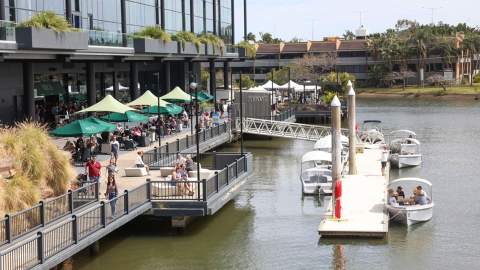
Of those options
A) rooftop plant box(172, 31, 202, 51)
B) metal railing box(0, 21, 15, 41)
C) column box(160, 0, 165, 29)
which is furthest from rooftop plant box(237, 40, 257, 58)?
metal railing box(0, 21, 15, 41)

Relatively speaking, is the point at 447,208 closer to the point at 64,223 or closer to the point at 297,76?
the point at 64,223

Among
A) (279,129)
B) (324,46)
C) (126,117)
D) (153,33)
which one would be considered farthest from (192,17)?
(324,46)

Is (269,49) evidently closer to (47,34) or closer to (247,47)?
(247,47)

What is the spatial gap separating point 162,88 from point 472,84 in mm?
87054

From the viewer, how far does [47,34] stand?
40.8m

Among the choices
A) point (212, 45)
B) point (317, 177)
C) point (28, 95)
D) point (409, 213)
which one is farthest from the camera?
point (212, 45)

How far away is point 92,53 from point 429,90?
98.9 metres

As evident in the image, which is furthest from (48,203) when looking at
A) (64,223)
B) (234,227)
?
(234,227)

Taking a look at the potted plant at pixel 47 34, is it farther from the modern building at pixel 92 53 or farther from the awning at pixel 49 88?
the awning at pixel 49 88

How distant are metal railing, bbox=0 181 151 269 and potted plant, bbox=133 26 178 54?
30.5 meters

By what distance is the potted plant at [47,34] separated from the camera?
3956cm

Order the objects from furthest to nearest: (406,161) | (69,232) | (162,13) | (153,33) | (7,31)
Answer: (162,13), (153,33), (406,161), (7,31), (69,232)

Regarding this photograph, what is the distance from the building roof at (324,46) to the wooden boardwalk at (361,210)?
11531 centimetres

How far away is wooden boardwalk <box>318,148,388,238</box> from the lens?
28.8 metres
